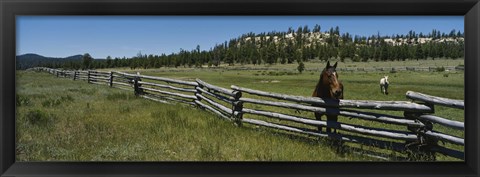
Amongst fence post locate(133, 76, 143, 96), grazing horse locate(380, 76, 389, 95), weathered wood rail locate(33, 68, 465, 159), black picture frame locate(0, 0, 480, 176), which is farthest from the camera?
fence post locate(133, 76, 143, 96)

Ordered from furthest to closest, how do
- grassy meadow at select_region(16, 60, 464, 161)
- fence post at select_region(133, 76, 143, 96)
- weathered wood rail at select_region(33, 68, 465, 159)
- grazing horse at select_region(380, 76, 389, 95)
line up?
1. fence post at select_region(133, 76, 143, 96)
2. grazing horse at select_region(380, 76, 389, 95)
3. grassy meadow at select_region(16, 60, 464, 161)
4. weathered wood rail at select_region(33, 68, 465, 159)

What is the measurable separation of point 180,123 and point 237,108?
4.12ft

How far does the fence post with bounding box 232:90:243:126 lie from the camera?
19.0 ft

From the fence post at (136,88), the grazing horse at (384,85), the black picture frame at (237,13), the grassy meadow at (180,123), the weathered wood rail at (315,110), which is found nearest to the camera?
the black picture frame at (237,13)

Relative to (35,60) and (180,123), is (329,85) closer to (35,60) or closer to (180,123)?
(180,123)

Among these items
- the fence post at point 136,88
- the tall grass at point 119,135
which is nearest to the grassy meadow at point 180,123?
the tall grass at point 119,135

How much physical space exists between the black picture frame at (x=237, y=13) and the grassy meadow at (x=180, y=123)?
0.10 meters

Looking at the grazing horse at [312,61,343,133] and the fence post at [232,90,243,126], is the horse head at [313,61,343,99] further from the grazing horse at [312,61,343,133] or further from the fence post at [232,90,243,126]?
the fence post at [232,90,243,126]

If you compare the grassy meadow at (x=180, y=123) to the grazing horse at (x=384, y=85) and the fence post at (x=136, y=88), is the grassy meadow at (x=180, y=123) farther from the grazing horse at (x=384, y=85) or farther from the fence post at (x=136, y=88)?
the fence post at (x=136, y=88)

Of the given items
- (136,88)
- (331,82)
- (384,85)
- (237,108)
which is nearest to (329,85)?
(331,82)

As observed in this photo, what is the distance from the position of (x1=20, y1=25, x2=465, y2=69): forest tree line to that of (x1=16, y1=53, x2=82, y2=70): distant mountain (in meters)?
0.05

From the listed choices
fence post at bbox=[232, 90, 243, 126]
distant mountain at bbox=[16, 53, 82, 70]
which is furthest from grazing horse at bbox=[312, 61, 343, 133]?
distant mountain at bbox=[16, 53, 82, 70]

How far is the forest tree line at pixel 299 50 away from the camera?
430 centimetres

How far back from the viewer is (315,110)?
4.88 metres
